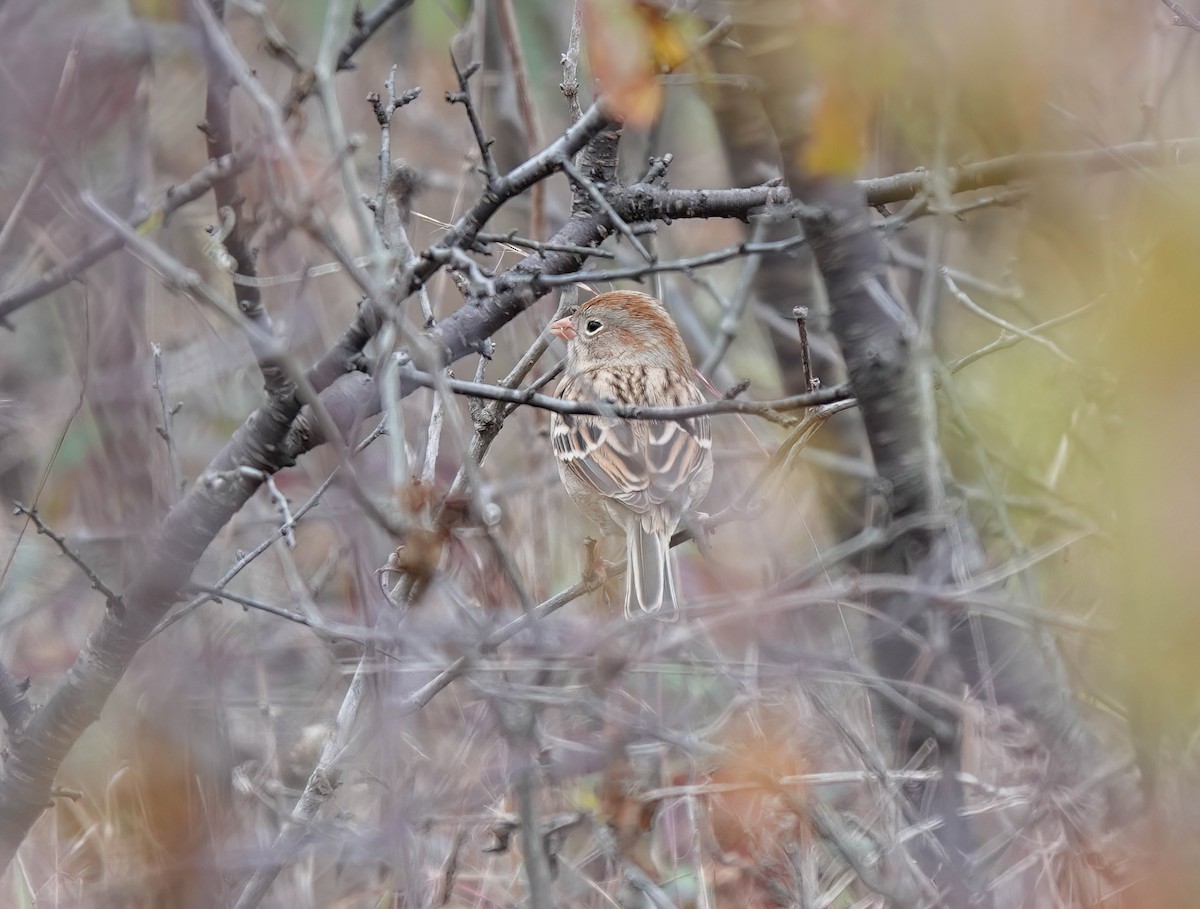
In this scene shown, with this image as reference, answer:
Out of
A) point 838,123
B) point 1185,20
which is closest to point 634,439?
point 1185,20

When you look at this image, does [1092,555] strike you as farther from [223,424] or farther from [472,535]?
[223,424]

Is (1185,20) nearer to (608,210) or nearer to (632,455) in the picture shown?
(608,210)

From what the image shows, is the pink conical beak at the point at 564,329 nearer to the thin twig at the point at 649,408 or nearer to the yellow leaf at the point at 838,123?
the thin twig at the point at 649,408

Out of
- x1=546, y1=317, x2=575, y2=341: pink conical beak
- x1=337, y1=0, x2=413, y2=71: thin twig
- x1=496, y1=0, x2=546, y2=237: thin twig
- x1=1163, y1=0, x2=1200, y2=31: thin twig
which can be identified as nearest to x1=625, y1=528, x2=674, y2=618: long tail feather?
x1=546, y1=317, x2=575, y2=341: pink conical beak

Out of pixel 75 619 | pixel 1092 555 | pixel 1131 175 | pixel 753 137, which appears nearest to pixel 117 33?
pixel 75 619

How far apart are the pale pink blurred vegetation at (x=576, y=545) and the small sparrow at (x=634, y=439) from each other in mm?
297

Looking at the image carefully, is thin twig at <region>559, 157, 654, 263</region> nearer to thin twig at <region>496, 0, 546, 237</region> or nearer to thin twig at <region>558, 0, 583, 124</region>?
thin twig at <region>558, 0, 583, 124</region>

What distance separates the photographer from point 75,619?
18.6 ft

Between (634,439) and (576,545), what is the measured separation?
3.06 feet

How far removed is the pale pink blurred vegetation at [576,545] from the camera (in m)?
2.04

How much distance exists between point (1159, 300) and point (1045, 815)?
6.06 ft

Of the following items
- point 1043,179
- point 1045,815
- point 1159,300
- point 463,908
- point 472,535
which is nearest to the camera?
point 1159,300

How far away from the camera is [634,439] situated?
471 cm

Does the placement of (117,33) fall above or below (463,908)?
above
